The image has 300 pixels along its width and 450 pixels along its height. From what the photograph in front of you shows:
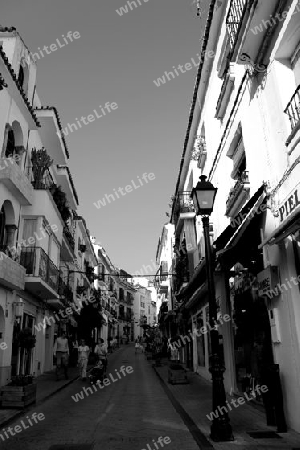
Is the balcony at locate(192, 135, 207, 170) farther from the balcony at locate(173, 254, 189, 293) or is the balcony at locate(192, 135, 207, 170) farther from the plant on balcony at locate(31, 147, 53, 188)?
the plant on balcony at locate(31, 147, 53, 188)

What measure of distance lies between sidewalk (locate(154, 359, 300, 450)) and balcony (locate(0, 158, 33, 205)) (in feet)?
27.5

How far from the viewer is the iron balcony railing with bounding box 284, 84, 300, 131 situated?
22.8 feet

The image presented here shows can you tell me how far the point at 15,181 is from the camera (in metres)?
12.9

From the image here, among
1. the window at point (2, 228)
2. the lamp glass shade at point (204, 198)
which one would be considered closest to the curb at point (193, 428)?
the lamp glass shade at point (204, 198)

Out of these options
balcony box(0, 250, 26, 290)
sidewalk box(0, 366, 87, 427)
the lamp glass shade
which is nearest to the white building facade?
the lamp glass shade

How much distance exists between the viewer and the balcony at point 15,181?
1221 centimetres

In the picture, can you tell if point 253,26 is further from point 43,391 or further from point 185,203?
point 185,203

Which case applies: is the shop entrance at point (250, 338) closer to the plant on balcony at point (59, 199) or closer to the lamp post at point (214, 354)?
the lamp post at point (214, 354)

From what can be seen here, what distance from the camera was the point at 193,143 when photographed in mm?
18266

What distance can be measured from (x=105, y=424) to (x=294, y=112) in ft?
22.6

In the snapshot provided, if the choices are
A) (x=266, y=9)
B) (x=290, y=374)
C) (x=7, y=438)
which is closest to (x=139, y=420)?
(x=7, y=438)

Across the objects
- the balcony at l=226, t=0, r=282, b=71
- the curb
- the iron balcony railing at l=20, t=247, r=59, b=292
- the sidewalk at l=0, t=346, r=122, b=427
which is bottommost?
the curb

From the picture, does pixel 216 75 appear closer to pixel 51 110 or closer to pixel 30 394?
pixel 51 110

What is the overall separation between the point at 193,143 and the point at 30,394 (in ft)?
42.1
